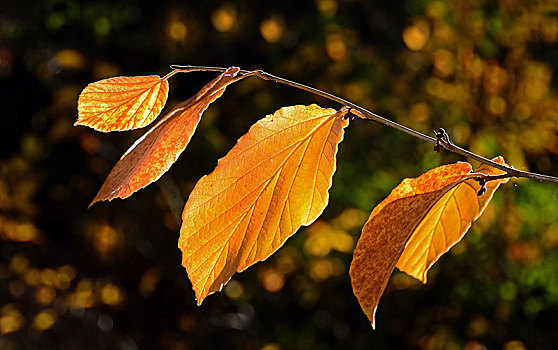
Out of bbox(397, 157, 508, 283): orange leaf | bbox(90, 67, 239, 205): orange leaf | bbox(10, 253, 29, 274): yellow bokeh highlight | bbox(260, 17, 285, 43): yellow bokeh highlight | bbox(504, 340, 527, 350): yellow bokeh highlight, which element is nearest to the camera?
bbox(90, 67, 239, 205): orange leaf

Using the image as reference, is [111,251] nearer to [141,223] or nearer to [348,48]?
[141,223]

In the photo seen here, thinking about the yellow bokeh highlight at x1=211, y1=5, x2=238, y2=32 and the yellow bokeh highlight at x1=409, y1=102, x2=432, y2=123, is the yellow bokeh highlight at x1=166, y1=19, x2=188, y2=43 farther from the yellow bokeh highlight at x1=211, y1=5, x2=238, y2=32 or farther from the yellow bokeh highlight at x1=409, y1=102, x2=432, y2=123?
the yellow bokeh highlight at x1=409, y1=102, x2=432, y2=123

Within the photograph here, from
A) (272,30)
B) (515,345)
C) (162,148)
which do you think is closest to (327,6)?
(272,30)

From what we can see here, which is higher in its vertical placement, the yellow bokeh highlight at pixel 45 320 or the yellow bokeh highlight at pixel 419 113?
the yellow bokeh highlight at pixel 419 113

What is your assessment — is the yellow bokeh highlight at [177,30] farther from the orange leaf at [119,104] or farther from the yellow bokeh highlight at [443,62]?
the orange leaf at [119,104]

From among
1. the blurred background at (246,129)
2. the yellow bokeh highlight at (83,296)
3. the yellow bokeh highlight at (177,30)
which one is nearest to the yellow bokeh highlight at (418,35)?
the blurred background at (246,129)

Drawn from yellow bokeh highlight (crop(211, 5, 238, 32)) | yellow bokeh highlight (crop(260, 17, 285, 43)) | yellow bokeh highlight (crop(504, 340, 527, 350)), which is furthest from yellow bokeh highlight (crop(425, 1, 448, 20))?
yellow bokeh highlight (crop(504, 340, 527, 350))
